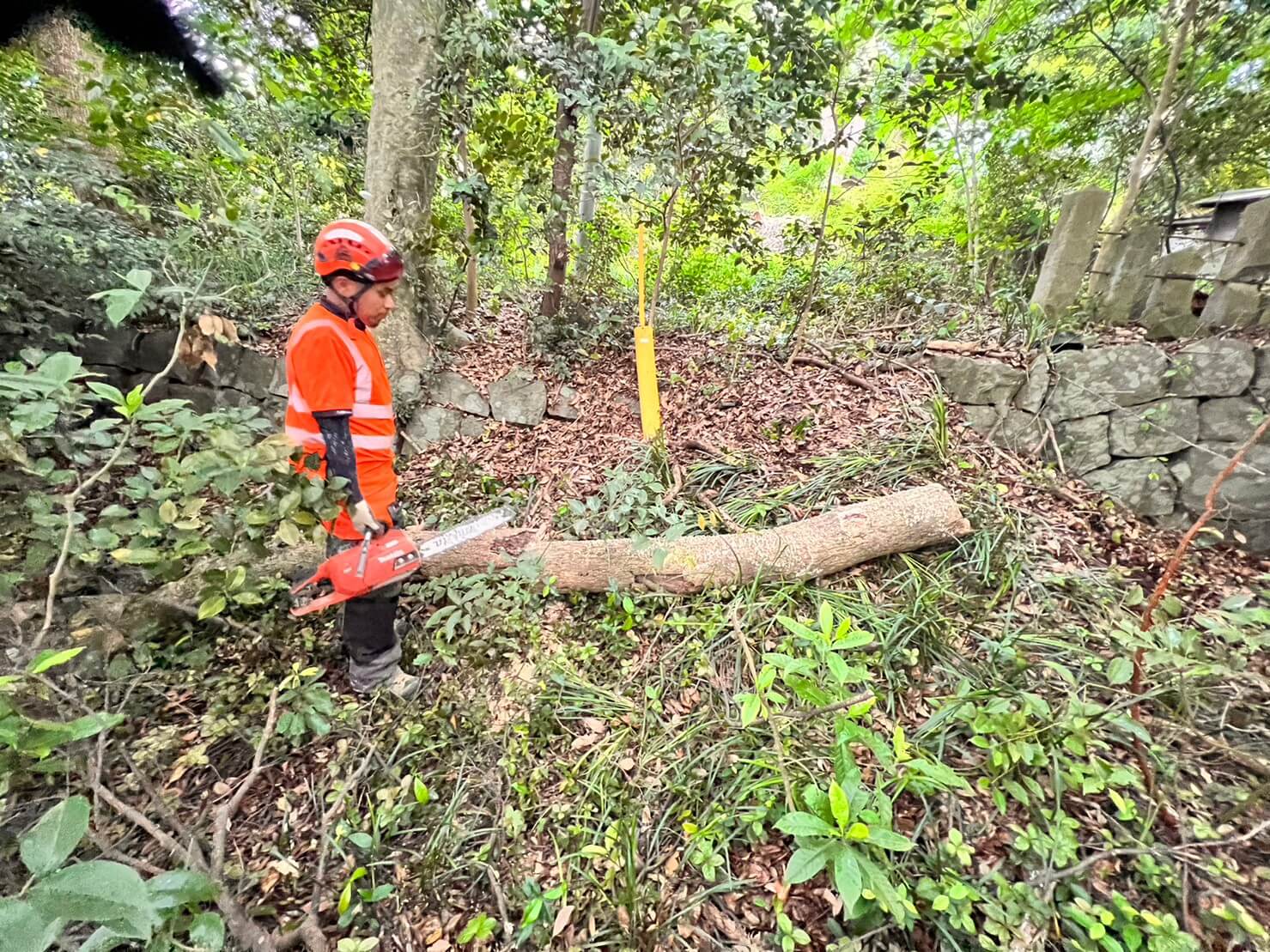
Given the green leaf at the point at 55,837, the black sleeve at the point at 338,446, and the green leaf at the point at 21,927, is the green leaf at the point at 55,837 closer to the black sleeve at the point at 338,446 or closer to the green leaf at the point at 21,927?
the green leaf at the point at 21,927

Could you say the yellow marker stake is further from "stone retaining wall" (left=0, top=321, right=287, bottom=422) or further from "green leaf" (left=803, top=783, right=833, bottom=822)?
"stone retaining wall" (left=0, top=321, right=287, bottom=422)

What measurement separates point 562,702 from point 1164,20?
19.9 ft

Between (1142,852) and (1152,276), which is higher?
(1152,276)

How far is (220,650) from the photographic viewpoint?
7.96 feet

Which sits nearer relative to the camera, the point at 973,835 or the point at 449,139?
the point at 973,835

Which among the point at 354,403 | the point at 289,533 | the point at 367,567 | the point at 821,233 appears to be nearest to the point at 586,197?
the point at 821,233

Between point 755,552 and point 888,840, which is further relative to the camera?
point 755,552

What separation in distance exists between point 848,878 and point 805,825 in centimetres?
14

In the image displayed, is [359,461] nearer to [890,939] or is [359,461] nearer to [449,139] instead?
[890,939]

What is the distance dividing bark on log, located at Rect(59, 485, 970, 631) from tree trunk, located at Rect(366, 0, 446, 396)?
1.90 meters

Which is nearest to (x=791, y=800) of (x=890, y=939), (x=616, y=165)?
(x=890, y=939)

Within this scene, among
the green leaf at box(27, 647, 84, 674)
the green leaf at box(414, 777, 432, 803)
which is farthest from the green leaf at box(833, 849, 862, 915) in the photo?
the green leaf at box(27, 647, 84, 674)

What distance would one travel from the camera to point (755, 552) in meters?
2.55

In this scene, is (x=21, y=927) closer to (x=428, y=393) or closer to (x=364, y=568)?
(x=364, y=568)
